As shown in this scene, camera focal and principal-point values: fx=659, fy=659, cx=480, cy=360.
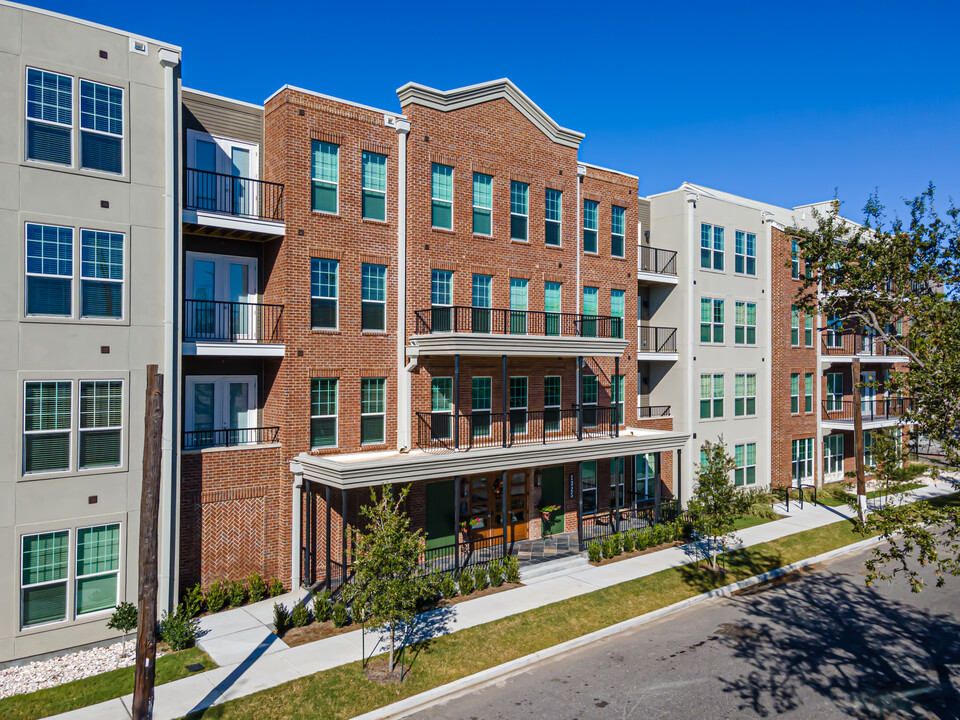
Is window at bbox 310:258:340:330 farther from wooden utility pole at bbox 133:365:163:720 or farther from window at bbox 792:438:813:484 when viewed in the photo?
window at bbox 792:438:813:484

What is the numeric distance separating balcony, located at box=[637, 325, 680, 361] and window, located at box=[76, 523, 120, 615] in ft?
68.9

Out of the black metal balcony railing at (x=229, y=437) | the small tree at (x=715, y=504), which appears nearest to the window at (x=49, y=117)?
the black metal balcony railing at (x=229, y=437)

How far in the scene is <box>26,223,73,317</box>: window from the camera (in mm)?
14672

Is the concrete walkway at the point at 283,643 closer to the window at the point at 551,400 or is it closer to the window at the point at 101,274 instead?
the window at the point at 551,400

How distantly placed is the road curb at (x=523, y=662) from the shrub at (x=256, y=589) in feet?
21.5

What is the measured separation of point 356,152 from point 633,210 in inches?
500

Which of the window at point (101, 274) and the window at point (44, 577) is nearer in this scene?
the window at point (44, 577)

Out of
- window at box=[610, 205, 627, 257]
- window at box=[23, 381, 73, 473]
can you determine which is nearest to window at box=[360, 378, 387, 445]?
window at box=[23, 381, 73, 473]

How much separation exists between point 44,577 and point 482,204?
16.6m

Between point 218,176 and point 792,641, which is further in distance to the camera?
point 218,176

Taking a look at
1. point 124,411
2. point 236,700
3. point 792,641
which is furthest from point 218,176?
point 792,641

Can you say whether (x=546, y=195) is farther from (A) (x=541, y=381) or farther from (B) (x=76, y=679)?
(B) (x=76, y=679)

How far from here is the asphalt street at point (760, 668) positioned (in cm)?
1284

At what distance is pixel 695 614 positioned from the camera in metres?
18.1
